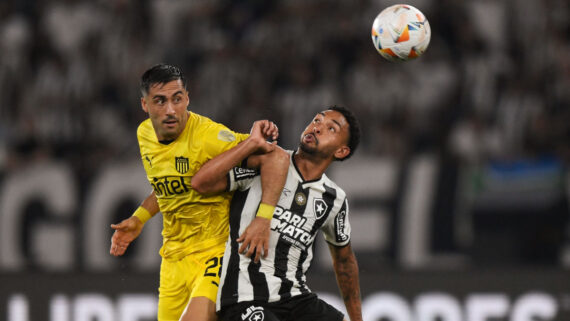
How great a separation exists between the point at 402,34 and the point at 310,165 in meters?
1.15

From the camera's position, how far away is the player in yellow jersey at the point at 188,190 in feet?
16.4

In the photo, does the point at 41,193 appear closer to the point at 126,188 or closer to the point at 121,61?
the point at 126,188

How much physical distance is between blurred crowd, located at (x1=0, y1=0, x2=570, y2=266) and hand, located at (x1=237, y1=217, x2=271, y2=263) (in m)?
4.92

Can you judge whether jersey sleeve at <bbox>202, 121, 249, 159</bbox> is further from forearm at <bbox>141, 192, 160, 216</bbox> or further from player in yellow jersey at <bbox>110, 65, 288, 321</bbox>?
forearm at <bbox>141, 192, 160, 216</bbox>

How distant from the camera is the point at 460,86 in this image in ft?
36.6

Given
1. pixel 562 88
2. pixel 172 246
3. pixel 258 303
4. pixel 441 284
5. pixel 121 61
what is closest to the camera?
pixel 258 303

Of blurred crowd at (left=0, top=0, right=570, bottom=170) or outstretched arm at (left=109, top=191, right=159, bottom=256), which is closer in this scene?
outstretched arm at (left=109, top=191, right=159, bottom=256)

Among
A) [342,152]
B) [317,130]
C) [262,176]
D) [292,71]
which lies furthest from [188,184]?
[292,71]

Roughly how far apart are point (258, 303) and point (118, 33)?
7.88 meters

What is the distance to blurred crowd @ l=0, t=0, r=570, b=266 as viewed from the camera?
1062cm

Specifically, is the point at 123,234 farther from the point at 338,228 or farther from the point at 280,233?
the point at 338,228

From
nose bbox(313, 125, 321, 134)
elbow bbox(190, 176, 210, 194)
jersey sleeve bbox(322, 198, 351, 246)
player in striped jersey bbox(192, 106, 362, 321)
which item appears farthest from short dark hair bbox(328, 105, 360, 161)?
elbow bbox(190, 176, 210, 194)

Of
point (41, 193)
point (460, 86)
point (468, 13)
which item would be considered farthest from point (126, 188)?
point (468, 13)

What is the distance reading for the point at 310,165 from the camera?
5.26 meters
